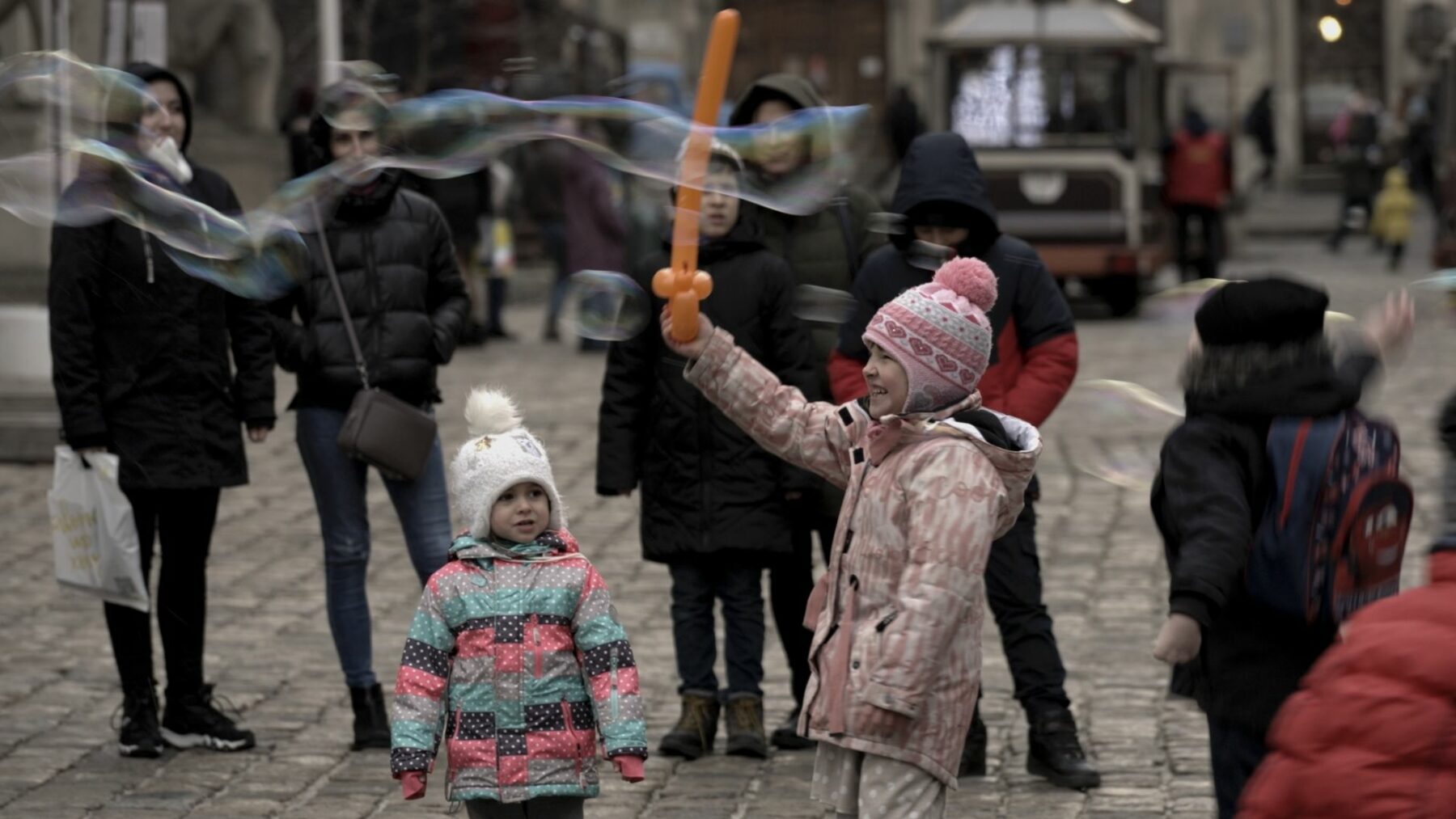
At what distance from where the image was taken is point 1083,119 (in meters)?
21.9

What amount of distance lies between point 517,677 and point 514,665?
0.08 ft

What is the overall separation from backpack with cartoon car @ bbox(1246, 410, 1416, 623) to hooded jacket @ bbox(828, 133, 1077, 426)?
7.27 feet

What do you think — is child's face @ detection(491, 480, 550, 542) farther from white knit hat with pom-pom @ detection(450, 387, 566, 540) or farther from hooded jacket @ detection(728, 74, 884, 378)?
hooded jacket @ detection(728, 74, 884, 378)

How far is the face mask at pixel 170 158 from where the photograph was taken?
6832 mm

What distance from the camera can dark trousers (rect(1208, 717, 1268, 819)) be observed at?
14.8ft

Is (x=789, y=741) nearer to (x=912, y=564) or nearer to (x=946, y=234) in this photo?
(x=946, y=234)

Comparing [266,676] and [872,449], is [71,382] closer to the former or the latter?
[266,676]

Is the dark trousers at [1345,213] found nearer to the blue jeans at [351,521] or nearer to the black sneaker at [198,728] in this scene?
the blue jeans at [351,521]

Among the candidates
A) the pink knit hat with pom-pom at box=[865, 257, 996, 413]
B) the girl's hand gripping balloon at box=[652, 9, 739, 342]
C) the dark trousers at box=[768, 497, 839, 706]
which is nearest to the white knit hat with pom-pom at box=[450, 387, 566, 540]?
the girl's hand gripping balloon at box=[652, 9, 739, 342]

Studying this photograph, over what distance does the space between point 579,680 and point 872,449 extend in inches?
30.1

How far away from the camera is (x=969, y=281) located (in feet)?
16.5

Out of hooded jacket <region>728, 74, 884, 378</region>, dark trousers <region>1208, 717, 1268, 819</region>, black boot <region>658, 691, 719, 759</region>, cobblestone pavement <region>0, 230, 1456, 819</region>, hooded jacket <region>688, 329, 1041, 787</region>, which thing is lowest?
cobblestone pavement <region>0, 230, 1456, 819</region>

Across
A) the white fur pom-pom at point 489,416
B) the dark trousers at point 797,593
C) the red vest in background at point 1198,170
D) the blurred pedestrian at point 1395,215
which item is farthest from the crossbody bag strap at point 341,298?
the blurred pedestrian at point 1395,215

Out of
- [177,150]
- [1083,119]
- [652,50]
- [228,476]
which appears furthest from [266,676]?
[652,50]
